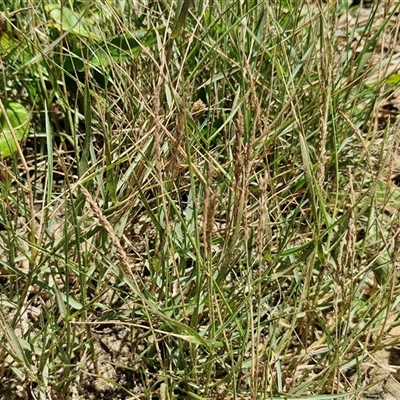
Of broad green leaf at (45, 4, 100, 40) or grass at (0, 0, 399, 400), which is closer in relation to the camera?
grass at (0, 0, 399, 400)

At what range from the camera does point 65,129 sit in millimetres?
1412

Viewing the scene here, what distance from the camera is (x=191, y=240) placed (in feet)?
3.02

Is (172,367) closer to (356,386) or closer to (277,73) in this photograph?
(356,386)

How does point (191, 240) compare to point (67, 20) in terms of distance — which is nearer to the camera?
point (191, 240)

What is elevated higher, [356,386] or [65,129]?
[65,129]

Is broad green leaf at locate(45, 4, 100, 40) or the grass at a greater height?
broad green leaf at locate(45, 4, 100, 40)

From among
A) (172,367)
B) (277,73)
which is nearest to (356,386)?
(172,367)

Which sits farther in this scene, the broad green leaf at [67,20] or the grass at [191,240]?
the broad green leaf at [67,20]

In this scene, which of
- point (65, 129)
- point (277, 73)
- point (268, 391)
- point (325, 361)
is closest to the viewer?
point (268, 391)

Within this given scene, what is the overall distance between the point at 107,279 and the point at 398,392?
0.51 metres

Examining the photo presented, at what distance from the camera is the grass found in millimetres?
949

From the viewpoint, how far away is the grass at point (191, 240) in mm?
949

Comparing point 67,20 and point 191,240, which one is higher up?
point 67,20

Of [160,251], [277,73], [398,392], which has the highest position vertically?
[277,73]
